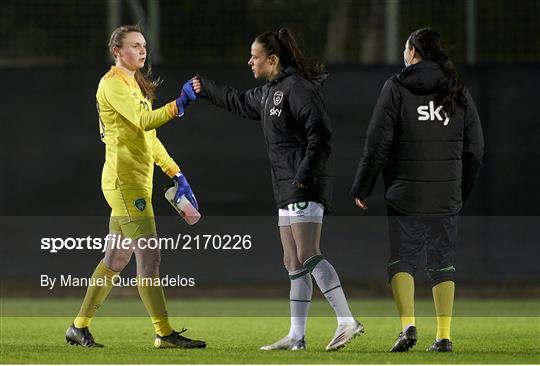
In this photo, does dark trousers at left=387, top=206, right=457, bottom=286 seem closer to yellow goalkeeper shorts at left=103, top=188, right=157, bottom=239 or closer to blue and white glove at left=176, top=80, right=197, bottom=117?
blue and white glove at left=176, top=80, right=197, bottom=117

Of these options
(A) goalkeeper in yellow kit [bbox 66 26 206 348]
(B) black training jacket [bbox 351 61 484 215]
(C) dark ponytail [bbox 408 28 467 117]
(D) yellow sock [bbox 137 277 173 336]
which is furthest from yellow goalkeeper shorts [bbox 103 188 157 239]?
(C) dark ponytail [bbox 408 28 467 117]

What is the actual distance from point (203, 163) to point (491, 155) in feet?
10.1

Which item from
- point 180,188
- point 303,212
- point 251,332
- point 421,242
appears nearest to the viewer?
point 303,212

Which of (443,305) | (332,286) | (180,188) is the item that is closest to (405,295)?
(443,305)

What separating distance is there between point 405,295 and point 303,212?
3.03ft

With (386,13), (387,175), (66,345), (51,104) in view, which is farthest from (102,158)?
(387,175)

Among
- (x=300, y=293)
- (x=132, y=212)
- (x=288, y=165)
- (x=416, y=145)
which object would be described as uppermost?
(x=416, y=145)

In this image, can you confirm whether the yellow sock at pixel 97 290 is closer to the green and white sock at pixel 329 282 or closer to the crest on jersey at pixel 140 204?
the crest on jersey at pixel 140 204

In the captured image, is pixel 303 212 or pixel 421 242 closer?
pixel 303 212

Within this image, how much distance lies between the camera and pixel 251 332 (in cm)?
1180

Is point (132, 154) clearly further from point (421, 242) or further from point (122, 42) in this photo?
point (421, 242)

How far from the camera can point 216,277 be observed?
50.7 ft

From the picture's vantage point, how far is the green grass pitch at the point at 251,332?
9445 mm

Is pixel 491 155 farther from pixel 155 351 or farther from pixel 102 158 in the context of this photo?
pixel 155 351
